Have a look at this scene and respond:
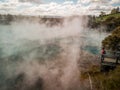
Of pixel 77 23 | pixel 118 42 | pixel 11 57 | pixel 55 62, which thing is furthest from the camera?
pixel 77 23

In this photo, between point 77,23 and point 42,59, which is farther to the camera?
point 77,23

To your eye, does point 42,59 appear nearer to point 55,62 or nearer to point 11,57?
point 55,62

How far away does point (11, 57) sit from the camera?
52.6 ft

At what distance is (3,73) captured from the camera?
12055 millimetres

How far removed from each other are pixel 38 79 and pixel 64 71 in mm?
2549

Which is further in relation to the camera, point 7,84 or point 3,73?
point 3,73

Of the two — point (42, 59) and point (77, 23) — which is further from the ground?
point (77, 23)

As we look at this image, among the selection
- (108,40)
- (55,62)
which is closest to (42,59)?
(55,62)

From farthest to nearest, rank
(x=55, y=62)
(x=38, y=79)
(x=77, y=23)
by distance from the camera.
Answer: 1. (x=77, y=23)
2. (x=55, y=62)
3. (x=38, y=79)

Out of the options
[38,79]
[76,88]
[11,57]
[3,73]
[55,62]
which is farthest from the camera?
[11,57]

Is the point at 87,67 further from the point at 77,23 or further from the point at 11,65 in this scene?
the point at 77,23

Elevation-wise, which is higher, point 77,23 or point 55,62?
point 77,23

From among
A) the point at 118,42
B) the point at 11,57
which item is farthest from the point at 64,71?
the point at 11,57

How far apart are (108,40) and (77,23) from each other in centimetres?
2418
